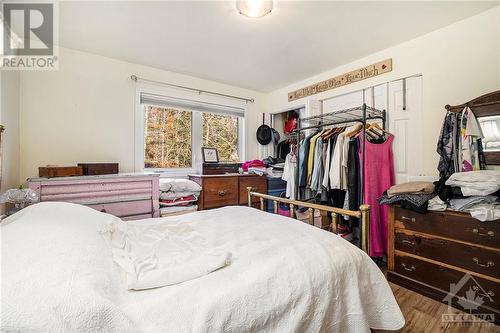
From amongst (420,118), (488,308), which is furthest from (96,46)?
(488,308)

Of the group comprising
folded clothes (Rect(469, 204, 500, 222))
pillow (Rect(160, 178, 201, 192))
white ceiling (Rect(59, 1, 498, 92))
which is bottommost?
folded clothes (Rect(469, 204, 500, 222))

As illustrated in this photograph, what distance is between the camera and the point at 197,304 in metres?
0.70

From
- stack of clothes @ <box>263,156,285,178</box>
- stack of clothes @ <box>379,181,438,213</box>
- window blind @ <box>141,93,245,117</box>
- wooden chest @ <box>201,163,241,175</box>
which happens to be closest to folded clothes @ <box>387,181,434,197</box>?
stack of clothes @ <box>379,181,438,213</box>

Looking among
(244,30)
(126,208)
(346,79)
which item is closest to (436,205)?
(346,79)

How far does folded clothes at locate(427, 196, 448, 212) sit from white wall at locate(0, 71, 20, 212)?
10.2 ft

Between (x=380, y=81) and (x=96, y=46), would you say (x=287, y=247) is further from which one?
(x=96, y=46)

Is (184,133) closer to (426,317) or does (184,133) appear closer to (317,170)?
(317,170)

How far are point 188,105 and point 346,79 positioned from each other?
202 centimetres

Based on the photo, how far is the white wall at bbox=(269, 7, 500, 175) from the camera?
5.86 feet

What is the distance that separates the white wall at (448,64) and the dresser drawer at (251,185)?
5.94ft

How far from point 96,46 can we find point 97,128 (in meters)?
0.81

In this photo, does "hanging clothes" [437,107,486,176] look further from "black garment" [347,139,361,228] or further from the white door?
"black garment" [347,139,361,228]

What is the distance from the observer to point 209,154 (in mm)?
3066

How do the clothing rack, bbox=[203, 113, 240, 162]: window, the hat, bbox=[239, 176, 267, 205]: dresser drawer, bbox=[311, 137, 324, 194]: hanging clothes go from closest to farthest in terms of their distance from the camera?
the clothing rack < bbox=[311, 137, 324, 194]: hanging clothes < bbox=[239, 176, 267, 205]: dresser drawer < bbox=[203, 113, 240, 162]: window < the hat
